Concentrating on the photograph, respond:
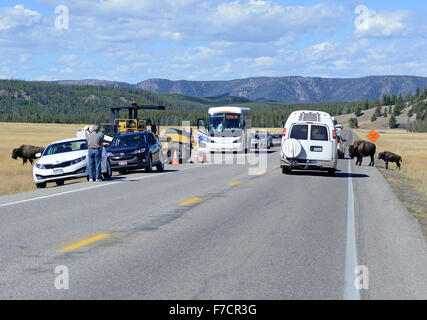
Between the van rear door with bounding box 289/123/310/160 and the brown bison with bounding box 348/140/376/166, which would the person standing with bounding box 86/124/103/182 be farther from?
the brown bison with bounding box 348/140/376/166

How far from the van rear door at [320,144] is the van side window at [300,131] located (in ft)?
0.73

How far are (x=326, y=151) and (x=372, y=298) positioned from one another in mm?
17422

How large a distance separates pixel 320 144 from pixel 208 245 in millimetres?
15154

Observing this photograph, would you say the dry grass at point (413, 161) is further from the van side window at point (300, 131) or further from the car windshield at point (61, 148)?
the car windshield at point (61, 148)

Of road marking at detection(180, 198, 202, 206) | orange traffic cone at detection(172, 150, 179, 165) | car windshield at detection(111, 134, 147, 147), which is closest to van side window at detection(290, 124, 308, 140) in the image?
car windshield at detection(111, 134, 147, 147)

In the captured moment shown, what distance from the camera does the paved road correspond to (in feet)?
21.8

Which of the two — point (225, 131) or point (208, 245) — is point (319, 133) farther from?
point (225, 131)

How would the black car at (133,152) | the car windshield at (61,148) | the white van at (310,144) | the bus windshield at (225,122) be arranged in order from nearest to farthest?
the car windshield at (61,148) → the white van at (310,144) → the black car at (133,152) → the bus windshield at (225,122)

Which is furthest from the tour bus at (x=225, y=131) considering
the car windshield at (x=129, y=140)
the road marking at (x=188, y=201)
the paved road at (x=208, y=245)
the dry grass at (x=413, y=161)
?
the road marking at (x=188, y=201)

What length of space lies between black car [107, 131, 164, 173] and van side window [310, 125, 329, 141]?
6.34m

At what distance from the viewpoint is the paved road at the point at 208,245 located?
6.63m

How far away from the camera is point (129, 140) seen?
2523 centimetres
